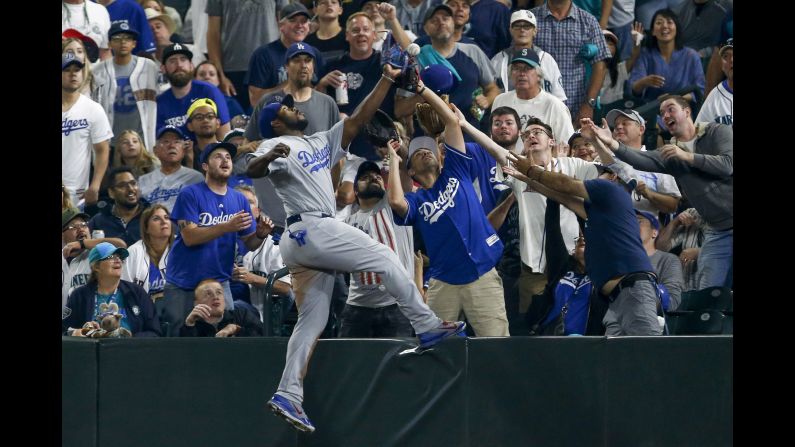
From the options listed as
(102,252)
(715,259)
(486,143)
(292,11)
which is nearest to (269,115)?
(486,143)

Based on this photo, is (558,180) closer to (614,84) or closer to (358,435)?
(358,435)

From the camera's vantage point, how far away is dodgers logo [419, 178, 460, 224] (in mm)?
10102

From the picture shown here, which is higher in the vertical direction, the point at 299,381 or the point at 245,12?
the point at 245,12

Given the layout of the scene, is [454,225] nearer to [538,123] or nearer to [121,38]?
[538,123]

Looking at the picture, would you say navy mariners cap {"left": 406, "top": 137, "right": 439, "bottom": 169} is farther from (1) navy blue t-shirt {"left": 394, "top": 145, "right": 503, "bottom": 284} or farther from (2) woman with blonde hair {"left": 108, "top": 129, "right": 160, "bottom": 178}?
(2) woman with blonde hair {"left": 108, "top": 129, "right": 160, "bottom": 178}

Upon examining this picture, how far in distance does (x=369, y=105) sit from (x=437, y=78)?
5.96 ft

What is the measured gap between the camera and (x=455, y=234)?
9992mm

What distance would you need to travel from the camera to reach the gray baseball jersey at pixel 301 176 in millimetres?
9336

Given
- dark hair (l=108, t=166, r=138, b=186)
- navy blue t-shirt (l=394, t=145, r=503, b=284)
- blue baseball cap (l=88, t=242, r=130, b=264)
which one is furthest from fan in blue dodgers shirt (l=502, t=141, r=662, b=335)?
dark hair (l=108, t=166, r=138, b=186)

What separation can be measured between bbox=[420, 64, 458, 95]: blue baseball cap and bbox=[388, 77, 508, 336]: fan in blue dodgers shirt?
1.08 m

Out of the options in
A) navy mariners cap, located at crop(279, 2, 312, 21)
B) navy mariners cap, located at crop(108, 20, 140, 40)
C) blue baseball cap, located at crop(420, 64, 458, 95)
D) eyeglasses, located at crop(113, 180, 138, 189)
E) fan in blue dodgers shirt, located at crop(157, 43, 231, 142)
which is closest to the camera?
blue baseball cap, located at crop(420, 64, 458, 95)
